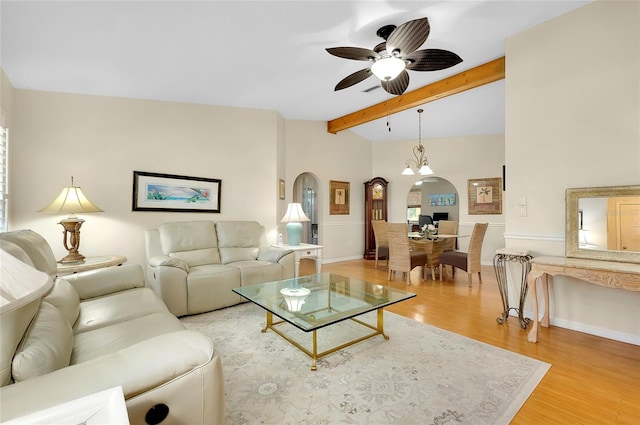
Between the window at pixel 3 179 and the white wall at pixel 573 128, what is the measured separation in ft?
16.3

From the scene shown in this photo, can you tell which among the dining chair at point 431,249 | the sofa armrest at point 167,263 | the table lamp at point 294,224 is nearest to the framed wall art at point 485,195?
the dining chair at point 431,249

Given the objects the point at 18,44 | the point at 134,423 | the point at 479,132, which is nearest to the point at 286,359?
the point at 134,423

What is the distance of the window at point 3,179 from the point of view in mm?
2619

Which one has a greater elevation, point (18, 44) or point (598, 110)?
point (18, 44)

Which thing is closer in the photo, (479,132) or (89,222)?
(89,222)

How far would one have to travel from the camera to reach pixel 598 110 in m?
2.50

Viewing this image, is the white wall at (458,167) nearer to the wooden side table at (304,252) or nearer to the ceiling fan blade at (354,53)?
the wooden side table at (304,252)

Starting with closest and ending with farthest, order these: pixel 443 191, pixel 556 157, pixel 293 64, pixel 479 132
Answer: pixel 556 157 < pixel 293 64 < pixel 479 132 < pixel 443 191

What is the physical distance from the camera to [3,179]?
2.72 m

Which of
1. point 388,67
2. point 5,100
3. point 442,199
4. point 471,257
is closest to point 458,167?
point 471,257

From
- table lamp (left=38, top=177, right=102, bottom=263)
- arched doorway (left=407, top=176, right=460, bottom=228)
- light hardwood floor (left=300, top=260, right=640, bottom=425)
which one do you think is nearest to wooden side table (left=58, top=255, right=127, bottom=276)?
table lamp (left=38, top=177, right=102, bottom=263)

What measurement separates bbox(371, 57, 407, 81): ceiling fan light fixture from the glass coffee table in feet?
6.25

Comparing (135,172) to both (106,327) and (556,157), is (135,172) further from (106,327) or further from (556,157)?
(556,157)

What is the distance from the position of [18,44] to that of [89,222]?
181 centimetres
